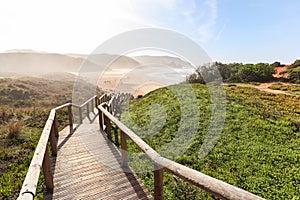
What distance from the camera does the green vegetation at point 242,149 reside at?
3.99 meters

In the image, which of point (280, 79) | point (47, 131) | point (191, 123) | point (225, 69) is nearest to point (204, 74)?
point (225, 69)

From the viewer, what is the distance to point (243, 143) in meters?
5.79

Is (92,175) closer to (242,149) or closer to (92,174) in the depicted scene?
(92,174)

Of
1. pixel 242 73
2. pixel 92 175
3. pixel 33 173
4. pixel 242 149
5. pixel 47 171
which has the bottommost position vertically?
pixel 242 149

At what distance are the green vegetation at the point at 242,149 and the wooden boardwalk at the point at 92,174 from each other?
2.08 feet

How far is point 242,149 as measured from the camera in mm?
5473

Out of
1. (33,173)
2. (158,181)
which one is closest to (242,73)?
(158,181)

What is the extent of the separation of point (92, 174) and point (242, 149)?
4.12 m

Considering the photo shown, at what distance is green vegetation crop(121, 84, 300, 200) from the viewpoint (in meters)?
3.99

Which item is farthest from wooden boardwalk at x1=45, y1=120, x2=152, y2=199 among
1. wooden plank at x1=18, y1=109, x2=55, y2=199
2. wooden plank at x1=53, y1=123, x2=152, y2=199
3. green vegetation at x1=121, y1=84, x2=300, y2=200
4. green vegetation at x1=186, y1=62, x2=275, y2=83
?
green vegetation at x1=186, y1=62, x2=275, y2=83

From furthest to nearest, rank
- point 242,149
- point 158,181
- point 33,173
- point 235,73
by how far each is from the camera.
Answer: point 235,73 → point 242,149 → point 158,181 → point 33,173

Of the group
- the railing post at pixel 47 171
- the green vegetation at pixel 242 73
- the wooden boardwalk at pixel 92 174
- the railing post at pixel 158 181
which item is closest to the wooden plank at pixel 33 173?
the railing post at pixel 47 171

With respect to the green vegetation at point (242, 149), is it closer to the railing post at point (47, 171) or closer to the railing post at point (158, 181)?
the railing post at point (158, 181)

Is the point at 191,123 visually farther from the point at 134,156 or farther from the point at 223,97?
the point at 223,97
